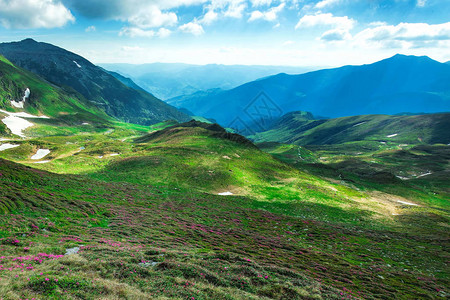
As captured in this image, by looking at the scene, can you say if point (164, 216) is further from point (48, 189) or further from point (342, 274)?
point (342, 274)

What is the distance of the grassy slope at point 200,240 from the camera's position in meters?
18.0

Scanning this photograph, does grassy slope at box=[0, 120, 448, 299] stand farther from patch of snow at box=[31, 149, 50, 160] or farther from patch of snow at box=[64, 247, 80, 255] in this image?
patch of snow at box=[31, 149, 50, 160]

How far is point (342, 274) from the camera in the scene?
1046 inches

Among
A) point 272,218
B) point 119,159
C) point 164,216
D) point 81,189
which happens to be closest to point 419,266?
point 272,218

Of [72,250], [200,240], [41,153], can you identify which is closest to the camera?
[72,250]

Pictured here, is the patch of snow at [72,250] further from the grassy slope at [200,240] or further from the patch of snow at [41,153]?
the patch of snow at [41,153]

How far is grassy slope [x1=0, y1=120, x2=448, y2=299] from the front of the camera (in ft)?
58.9

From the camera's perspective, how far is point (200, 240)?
105 ft

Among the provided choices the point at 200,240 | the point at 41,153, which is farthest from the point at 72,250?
the point at 41,153

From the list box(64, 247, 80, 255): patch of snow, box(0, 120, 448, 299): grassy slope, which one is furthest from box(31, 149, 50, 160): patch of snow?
box(64, 247, 80, 255): patch of snow

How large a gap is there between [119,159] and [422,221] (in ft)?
329

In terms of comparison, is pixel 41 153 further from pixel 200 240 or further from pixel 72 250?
pixel 200 240

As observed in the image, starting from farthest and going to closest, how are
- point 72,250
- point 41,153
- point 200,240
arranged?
point 41,153 < point 200,240 < point 72,250

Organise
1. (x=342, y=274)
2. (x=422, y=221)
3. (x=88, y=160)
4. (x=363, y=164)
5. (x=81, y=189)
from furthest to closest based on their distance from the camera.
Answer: (x=363, y=164) < (x=88, y=160) < (x=422, y=221) < (x=81, y=189) < (x=342, y=274)
